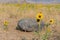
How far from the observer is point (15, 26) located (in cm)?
628

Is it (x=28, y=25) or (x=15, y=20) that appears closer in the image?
(x=28, y=25)

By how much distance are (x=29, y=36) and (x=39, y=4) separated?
5247 millimetres

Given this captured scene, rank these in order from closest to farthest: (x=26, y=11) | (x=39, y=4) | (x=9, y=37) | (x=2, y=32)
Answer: (x=9, y=37) < (x=2, y=32) < (x=26, y=11) < (x=39, y=4)

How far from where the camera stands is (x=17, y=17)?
24.2ft

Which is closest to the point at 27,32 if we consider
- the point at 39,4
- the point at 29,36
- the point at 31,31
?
the point at 31,31

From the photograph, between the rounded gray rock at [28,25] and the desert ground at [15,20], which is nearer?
the desert ground at [15,20]

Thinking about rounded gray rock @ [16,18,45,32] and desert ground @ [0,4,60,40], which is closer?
desert ground @ [0,4,60,40]

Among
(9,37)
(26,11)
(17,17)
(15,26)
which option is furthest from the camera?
(26,11)

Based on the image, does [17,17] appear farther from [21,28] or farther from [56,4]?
[56,4]

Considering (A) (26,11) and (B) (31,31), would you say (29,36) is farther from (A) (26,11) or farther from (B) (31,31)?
(A) (26,11)

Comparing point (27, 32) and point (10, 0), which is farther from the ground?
point (10, 0)

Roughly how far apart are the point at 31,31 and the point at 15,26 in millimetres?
645

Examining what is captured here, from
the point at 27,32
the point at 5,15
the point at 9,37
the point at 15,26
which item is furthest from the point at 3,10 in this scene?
the point at 9,37

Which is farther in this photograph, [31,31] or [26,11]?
[26,11]
